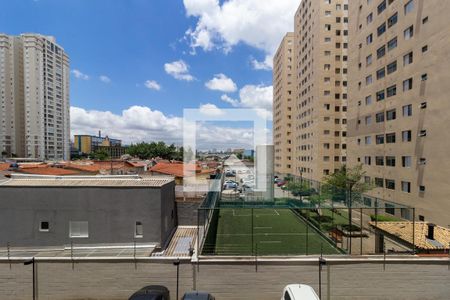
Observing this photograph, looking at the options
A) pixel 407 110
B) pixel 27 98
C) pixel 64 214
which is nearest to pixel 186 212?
pixel 64 214

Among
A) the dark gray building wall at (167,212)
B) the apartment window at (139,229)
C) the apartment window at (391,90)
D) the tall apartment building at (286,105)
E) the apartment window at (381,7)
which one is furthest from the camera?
the tall apartment building at (286,105)

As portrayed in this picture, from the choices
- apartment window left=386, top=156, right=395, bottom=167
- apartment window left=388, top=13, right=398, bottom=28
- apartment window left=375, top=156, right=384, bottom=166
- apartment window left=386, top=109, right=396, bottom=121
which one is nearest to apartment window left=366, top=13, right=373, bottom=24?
apartment window left=388, top=13, right=398, bottom=28

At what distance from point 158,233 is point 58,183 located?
501 centimetres

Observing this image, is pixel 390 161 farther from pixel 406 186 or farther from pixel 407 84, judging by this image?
pixel 407 84

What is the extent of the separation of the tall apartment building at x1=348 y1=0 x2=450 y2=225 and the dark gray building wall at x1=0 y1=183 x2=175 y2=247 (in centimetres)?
1960

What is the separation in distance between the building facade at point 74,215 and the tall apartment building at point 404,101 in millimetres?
19440

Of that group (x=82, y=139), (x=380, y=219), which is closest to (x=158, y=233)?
(x=380, y=219)

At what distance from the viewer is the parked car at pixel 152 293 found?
6555 mm

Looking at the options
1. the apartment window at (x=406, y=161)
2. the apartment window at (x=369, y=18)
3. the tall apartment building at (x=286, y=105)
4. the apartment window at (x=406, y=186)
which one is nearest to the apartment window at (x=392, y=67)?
the apartment window at (x=369, y=18)

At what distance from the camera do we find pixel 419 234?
10.9 m

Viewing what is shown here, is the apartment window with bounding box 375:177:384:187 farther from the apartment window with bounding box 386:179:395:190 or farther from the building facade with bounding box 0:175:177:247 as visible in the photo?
the building facade with bounding box 0:175:177:247

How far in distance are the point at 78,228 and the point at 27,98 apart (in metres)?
99.0

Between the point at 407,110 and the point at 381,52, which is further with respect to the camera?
the point at 381,52

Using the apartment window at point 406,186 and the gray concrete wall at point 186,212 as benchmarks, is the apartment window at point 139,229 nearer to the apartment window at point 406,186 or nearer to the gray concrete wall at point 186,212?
the gray concrete wall at point 186,212
